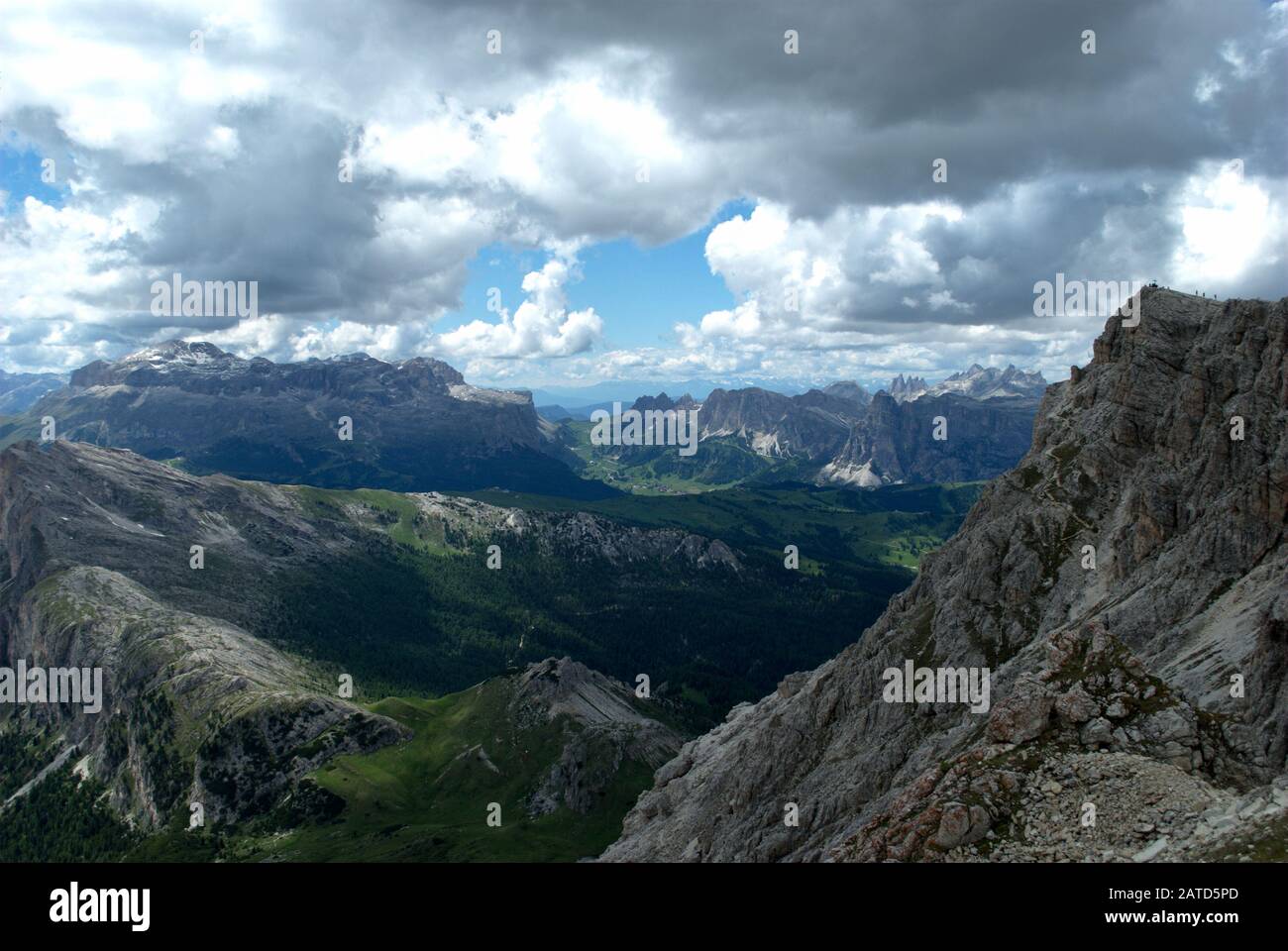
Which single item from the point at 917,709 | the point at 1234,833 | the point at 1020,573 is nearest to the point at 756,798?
the point at 917,709

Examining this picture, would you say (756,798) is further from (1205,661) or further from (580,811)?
(580,811)

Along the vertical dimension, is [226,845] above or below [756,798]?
below

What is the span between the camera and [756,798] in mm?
106938

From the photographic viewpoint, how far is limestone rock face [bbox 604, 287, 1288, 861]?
4350 cm

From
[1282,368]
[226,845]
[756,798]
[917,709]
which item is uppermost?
[1282,368]

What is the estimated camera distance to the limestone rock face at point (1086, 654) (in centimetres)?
4350

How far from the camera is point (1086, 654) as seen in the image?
50969 mm
